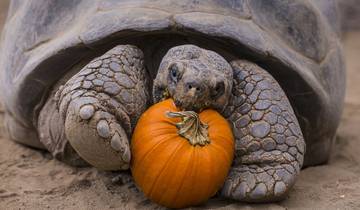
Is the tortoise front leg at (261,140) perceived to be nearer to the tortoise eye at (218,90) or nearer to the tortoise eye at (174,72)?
the tortoise eye at (218,90)

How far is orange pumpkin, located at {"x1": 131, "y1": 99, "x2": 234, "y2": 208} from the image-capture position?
327cm

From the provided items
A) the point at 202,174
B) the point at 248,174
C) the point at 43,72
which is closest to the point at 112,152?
the point at 202,174

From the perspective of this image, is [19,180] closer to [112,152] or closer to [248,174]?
[112,152]

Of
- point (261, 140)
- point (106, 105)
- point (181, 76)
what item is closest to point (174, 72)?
point (181, 76)

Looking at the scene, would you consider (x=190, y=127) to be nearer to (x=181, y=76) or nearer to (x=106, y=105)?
(x=181, y=76)

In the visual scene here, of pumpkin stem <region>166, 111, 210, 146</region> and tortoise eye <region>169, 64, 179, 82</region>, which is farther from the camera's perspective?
tortoise eye <region>169, 64, 179, 82</region>

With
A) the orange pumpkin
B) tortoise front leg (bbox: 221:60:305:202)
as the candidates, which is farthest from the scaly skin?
the orange pumpkin

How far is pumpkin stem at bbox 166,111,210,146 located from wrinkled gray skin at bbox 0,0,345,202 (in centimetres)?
11

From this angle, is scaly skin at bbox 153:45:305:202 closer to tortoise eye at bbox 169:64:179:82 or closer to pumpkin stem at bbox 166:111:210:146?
tortoise eye at bbox 169:64:179:82

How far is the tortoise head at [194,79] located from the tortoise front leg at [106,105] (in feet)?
0.50

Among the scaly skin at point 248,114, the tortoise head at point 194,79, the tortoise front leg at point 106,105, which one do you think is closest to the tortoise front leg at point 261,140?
the scaly skin at point 248,114

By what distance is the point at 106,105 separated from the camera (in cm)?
339

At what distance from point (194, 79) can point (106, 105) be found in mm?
404

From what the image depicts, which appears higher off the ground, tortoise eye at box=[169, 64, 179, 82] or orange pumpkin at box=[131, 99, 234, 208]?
tortoise eye at box=[169, 64, 179, 82]
